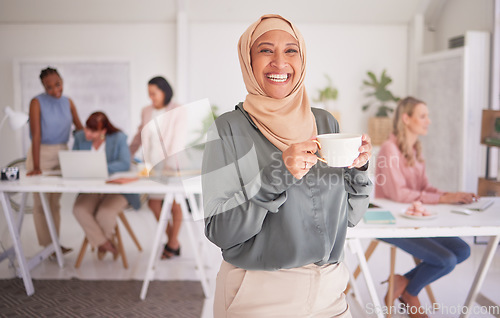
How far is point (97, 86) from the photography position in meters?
5.44

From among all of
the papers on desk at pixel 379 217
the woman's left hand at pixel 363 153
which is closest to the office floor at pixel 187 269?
the papers on desk at pixel 379 217

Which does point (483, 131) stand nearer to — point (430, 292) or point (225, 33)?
point (430, 292)

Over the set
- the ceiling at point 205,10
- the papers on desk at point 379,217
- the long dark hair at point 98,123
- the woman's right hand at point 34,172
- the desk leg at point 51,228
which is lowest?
the desk leg at point 51,228

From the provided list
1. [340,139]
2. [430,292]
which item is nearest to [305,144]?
[340,139]

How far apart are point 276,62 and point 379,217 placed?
1123 mm

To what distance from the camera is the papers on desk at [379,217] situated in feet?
6.36

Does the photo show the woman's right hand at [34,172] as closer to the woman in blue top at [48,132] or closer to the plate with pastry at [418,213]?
the woman in blue top at [48,132]

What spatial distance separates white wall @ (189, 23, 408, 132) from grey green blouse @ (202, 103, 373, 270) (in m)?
4.39

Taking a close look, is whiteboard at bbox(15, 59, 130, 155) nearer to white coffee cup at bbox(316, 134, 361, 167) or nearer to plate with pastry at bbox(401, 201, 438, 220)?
plate with pastry at bbox(401, 201, 438, 220)

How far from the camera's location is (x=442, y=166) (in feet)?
15.6

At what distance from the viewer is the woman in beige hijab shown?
1.02 meters

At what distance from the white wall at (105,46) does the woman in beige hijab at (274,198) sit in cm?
451

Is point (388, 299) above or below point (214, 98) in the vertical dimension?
below

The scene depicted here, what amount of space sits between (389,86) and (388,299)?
3741mm
